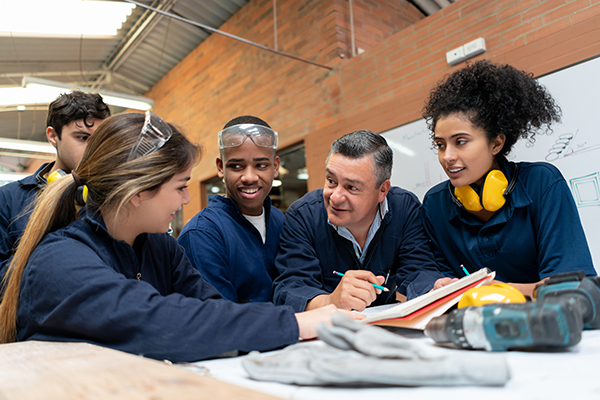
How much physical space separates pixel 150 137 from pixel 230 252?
769 mm

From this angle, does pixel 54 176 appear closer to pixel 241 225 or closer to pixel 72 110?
pixel 72 110

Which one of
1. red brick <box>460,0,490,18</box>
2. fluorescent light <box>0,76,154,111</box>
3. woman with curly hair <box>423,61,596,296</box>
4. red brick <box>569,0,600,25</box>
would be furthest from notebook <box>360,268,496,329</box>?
fluorescent light <box>0,76,154,111</box>

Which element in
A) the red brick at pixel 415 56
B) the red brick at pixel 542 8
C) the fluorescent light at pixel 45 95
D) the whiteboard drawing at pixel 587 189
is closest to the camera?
the whiteboard drawing at pixel 587 189

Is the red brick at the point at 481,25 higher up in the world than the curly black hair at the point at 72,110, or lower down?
higher up

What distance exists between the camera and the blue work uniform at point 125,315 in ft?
2.73

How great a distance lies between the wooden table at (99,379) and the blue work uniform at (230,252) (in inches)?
36.8

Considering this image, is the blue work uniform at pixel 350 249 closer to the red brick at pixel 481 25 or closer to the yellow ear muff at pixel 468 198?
the yellow ear muff at pixel 468 198

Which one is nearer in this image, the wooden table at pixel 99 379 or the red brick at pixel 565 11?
the wooden table at pixel 99 379

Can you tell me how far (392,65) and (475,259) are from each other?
3.39 meters

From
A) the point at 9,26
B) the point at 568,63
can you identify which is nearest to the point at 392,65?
the point at 568,63

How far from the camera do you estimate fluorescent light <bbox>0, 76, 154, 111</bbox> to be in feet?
15.6

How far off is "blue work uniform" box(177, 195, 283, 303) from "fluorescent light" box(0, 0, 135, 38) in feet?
15.2

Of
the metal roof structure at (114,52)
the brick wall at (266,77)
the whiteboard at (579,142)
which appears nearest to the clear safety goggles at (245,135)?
the whiteboard at (579,142)

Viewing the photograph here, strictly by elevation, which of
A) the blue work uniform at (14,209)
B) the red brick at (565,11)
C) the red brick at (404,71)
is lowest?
the blue work uniform at (14,209)
